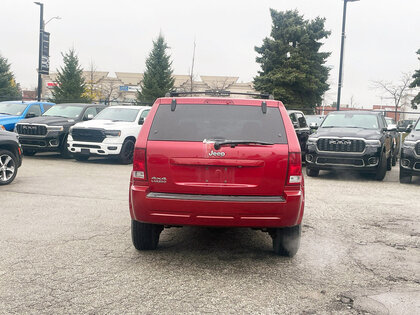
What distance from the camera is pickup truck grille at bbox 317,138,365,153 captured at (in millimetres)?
11375

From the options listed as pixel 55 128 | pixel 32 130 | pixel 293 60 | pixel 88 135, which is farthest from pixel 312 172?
pixel 293 60

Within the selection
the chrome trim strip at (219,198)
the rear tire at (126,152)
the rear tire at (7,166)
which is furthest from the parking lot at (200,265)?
the rear tire at (126,152)

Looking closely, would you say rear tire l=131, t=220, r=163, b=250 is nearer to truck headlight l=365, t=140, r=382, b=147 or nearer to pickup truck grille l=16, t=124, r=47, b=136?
truck headlight l=365, t=140, r=382, b=147

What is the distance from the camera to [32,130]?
1460 cm

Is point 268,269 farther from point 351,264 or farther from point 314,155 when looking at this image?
point 314,155

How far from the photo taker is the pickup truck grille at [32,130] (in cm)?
1451

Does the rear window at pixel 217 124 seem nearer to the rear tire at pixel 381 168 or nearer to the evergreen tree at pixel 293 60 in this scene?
the rear tire at pixel 381 168

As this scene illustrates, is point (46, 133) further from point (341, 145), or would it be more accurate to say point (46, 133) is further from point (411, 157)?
point (411, 157)

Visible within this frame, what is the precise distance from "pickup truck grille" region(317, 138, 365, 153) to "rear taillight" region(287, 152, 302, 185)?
24.4 ft

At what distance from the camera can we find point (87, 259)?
475cm

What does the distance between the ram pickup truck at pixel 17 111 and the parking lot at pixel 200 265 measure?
866 cm

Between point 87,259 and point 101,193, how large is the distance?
4.22 metres

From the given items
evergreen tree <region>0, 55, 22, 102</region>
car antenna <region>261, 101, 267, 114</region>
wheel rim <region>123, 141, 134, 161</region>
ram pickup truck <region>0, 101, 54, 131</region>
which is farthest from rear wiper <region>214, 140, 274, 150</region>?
evergreen tree <region>0, 55, 22, 102</region>

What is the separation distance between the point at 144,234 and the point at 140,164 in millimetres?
846
